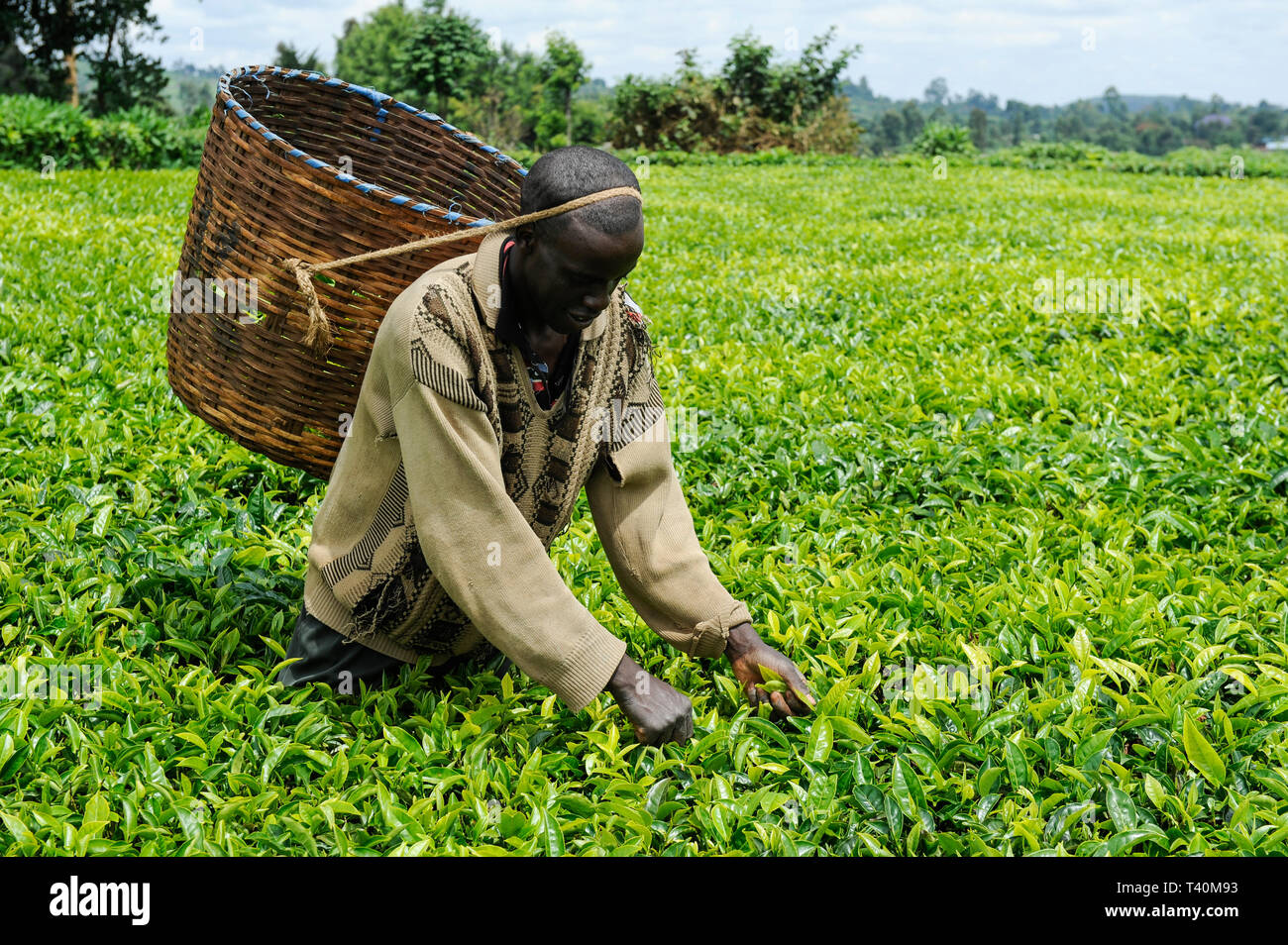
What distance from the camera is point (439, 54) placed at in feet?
73.3

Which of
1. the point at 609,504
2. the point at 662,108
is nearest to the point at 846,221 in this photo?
the point at 609,504

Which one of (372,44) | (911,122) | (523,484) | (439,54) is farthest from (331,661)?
(911,122)

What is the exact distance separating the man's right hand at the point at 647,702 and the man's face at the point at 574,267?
64 cm


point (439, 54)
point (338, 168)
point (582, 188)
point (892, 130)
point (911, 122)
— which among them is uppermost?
point (911, 122)

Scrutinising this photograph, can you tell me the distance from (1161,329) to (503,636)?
16.9 feet

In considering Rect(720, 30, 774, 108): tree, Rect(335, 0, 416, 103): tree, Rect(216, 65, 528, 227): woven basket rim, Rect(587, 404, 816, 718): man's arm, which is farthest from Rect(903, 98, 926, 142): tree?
Rect(587, 404, 816, 718): man's arm

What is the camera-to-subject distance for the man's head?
182 centimetres

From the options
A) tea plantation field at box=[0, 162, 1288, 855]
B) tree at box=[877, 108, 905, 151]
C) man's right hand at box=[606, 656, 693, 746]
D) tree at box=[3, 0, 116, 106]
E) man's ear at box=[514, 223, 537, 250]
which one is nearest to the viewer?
man's ear at box=[514, 223, 537, 250]

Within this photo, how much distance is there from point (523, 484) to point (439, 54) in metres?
22.1

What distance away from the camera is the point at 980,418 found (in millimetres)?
4562

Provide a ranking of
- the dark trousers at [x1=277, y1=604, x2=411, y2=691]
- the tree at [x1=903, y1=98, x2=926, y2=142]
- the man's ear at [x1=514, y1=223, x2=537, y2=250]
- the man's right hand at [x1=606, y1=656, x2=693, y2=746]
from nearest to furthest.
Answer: the man's ear at [x1=514, y1=223, x2=537, y2=250], the man's right hand at [x1=606, y1=656, x2=693, y2=746], the dark trousers at [x1=277, y1=604, x2=411, y2=691], the tree at [x1=903, y1=98, x2=926, y2=142]

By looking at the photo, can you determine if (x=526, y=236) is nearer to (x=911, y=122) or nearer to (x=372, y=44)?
(x=372, y=44)

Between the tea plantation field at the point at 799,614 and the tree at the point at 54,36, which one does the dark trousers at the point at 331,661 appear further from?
the tree at the point at 54,36

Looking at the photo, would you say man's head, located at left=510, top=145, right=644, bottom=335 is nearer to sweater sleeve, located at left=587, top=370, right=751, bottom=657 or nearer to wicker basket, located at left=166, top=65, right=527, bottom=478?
wicker basket, located at left=166, top=65, right=527, bottom=478
